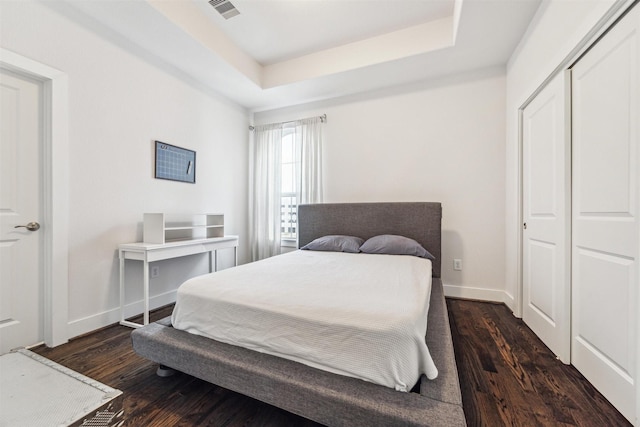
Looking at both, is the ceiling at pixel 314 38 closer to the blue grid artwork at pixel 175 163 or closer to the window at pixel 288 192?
the window at pixel 288 192

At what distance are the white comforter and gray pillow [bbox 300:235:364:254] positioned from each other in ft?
3.26

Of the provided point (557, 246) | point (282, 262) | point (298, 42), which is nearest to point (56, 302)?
point (282, 262)

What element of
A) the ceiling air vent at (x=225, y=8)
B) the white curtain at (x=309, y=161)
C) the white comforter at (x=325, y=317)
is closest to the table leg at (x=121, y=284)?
the white comforter at (x=325, y=317)

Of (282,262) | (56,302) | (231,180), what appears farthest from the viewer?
(231,180)

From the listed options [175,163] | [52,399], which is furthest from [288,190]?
[52,399]

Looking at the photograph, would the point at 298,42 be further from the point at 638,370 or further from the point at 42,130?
the point at 638,370

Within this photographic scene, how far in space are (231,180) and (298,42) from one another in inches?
77.2

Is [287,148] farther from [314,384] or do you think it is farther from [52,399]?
[52,399]

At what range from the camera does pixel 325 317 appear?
112 cm

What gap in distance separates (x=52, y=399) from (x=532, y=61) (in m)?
3.43

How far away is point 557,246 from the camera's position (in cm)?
176

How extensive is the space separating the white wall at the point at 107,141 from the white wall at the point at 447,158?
2058 millimetres

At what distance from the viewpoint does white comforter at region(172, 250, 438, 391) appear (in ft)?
3.30

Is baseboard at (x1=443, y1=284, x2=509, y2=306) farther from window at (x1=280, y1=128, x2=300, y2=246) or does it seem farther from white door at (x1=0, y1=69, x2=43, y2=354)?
white door at (x1=0, y1=69, x2=43, y2=354)
